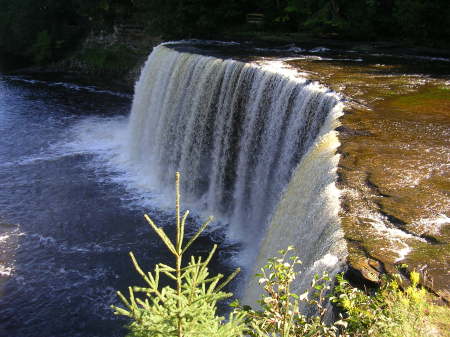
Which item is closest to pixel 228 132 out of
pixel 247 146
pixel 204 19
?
pixel 247 146

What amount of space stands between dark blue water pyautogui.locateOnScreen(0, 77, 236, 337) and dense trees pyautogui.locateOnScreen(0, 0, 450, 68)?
905 centimetres

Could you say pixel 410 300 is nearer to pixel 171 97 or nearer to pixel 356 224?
pixel 356 224

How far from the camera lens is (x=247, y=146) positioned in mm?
12477

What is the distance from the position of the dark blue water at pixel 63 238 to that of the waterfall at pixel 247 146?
4.88ft

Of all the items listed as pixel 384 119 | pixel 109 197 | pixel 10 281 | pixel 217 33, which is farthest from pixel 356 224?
pixel 217 33

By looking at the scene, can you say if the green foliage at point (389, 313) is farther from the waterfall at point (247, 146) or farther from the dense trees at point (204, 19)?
the dense trees at point (204, 19)

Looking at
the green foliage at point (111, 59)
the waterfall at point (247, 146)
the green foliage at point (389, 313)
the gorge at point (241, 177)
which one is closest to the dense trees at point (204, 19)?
the green foliage at point (111, 59)

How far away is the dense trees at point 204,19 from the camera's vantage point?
18172 millimetres

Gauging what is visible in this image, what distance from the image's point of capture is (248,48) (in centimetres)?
1870

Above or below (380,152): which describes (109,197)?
below

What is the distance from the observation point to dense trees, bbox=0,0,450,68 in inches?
715

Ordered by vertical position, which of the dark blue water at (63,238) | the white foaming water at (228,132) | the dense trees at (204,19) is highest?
the dense trees at (204,19)

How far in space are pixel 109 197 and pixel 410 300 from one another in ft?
38.3

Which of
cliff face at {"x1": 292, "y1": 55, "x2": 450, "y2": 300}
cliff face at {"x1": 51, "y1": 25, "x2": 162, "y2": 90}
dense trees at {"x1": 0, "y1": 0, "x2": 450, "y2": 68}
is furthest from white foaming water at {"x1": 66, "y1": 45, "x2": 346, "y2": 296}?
cliff face at {"x1": 51, "y1": 25, "x2": 162, "y2": 90}
